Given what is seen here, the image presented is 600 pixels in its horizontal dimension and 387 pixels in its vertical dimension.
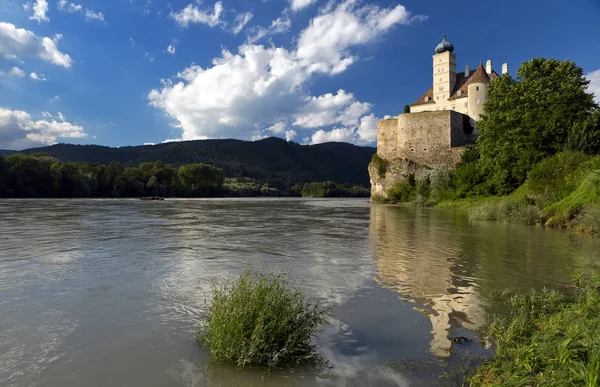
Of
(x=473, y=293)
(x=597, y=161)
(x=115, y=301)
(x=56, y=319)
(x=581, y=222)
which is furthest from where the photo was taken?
(x=597, y=161)

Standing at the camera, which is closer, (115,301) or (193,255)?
(115,301)

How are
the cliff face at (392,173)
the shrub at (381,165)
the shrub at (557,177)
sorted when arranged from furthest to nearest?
1. the shrub at (381,165)
2. the cliff face at (392,173)
3. the shrub at (557,177)

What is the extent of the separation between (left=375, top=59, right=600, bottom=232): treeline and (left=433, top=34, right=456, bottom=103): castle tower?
26347mm

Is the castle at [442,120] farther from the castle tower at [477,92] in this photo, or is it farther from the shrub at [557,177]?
the shrub at [557,177]

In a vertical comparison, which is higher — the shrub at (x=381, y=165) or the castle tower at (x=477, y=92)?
the castle tower at (x=477, y=92)

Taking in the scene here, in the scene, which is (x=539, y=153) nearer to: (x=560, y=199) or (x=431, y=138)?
(x=560, y=199)

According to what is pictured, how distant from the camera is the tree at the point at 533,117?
3400cm

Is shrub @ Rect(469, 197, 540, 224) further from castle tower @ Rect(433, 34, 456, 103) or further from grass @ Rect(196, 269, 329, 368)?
castle tower @ Rect(433, 34, 456, 103)

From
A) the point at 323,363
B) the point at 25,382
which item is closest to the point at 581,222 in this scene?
the point at 323,363

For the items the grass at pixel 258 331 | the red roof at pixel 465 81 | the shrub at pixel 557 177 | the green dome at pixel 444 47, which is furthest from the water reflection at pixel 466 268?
the green dome at pixel 444 47

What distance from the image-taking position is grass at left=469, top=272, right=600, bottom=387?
372 centimetres

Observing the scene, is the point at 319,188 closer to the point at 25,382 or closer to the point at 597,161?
the point at 597,161

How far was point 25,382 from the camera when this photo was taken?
15.0ft

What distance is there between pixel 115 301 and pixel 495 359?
265 inches
